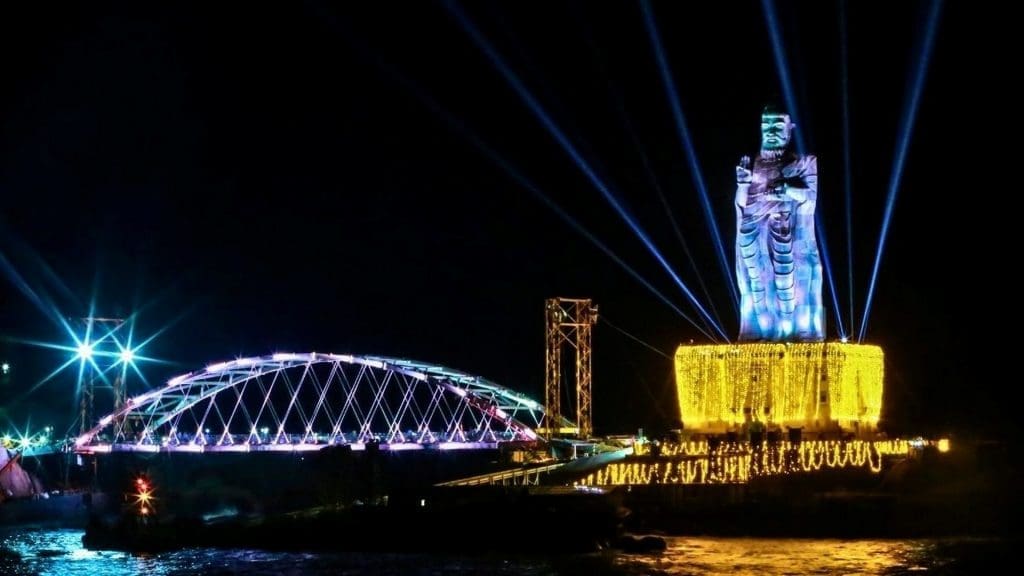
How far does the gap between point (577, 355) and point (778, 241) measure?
81.5 feet

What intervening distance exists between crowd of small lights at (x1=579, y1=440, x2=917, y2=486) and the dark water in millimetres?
4014

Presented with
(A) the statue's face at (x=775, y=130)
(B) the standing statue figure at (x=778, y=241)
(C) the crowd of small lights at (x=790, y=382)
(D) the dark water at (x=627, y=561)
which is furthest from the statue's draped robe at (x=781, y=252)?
(D) the dark water at (x=627, y=561)

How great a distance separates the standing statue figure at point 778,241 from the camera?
69312 millimetres

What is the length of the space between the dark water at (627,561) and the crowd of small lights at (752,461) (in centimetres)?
401

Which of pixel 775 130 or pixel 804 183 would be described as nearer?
pixel 804 183

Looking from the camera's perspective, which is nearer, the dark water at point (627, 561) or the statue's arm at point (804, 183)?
the dark water at point (627, 561)

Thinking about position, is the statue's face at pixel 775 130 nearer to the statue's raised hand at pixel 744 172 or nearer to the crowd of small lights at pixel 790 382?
the statue's raised hand at pixel 744 172

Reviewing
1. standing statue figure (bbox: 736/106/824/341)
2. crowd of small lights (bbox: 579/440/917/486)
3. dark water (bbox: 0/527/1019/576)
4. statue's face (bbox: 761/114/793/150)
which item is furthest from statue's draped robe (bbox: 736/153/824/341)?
dark water (bbox: 0/527/1019/576)

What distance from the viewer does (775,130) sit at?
69875 millimetres

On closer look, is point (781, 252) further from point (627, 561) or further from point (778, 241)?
point (627, 561)

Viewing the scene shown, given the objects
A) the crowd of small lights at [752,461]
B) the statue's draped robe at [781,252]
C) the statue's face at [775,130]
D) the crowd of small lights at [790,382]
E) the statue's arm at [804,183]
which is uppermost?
the statue's face at [775,130]

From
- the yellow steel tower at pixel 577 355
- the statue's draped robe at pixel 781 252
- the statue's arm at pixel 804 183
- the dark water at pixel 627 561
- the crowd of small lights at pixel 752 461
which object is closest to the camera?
the dark water at pixel 627 561

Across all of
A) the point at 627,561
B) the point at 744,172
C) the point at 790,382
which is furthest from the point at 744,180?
the point at 627,561

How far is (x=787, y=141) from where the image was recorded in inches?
2781
